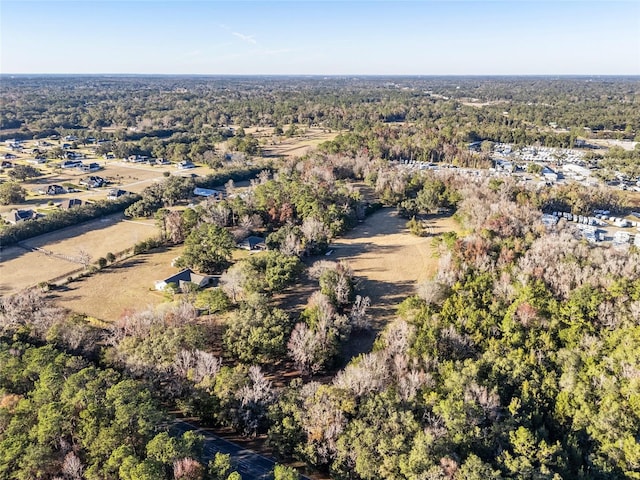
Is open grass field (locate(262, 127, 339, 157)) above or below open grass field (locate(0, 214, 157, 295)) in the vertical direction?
above

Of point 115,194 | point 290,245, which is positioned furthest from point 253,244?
point 115,194

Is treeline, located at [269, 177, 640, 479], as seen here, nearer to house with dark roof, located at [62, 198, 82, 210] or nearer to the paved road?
the paved road

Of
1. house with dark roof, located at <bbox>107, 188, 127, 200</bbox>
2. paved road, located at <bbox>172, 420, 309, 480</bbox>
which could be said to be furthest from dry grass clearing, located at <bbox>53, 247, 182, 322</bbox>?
house with dark roof, located at <bbox>107, 188, 127, 200</bbox>

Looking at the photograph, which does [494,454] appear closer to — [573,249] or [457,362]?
[457,362]

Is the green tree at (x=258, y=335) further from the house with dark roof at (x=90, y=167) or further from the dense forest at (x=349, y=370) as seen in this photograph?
the house with dark roof at (x=90, y=167)

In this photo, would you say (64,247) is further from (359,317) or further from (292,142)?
(292,142)

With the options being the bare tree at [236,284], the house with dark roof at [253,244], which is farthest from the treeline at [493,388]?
the house with dark roof at [253,244]
